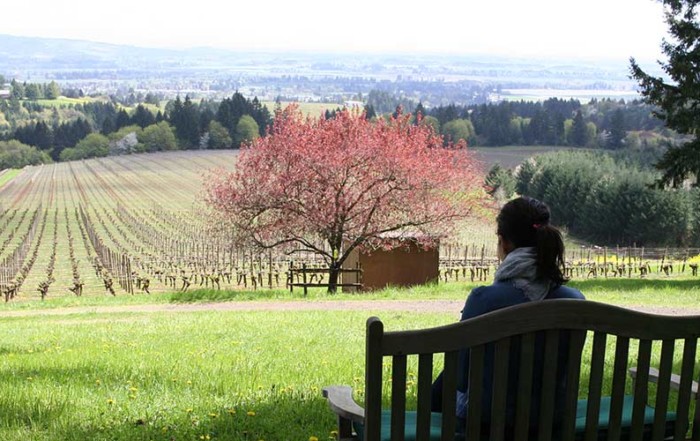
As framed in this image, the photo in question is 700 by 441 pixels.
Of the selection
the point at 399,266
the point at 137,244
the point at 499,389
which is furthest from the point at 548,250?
the point at 137,244

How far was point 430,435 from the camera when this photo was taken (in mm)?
3150

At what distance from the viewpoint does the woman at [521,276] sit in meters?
3.22

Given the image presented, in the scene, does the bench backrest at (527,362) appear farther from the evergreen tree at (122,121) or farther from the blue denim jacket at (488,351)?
the evergreen tree at (122,121)

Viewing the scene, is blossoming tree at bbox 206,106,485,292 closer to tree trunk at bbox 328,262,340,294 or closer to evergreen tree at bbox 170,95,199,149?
tree trunk at bbox 328,262,340,294

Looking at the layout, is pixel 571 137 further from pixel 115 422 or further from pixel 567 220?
pixel 115 422

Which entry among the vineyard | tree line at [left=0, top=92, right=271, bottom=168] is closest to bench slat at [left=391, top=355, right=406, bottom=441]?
the vineyard

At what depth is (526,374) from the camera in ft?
10.0

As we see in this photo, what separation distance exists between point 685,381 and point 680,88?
2014 centimetres

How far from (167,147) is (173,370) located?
128 metres

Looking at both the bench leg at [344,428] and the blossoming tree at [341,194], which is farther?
the blossoming tree at [341,194]

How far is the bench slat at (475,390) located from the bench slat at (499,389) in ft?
0.17

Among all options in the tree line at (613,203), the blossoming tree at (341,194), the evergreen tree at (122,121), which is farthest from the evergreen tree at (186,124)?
the blossoming tree at (341,194)

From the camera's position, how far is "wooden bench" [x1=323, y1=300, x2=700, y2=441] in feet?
9.48

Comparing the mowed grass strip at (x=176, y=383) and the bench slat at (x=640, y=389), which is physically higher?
the bench slat at (x=640, y=389)
